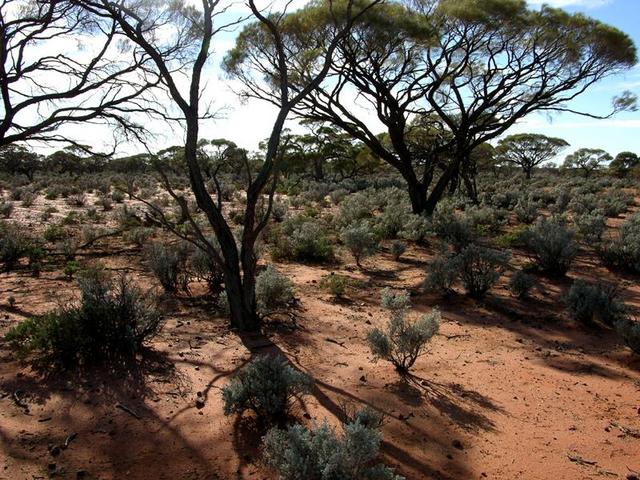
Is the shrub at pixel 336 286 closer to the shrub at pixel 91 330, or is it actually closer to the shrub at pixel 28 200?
the shrub at pixel 91 330

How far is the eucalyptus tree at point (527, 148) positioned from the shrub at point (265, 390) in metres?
46.7

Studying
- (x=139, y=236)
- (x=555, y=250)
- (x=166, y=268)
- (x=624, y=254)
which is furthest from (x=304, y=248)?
(x=624, y=254)

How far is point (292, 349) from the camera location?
5.27 metres

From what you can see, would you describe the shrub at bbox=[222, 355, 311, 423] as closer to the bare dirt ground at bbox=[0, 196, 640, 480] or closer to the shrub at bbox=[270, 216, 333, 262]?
the bare dirt ground at bbox=[0, 196, 640, 480]

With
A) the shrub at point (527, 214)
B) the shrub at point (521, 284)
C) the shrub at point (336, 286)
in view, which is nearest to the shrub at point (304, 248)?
the shrub at point (336, 286)

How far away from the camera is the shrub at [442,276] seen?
760cm

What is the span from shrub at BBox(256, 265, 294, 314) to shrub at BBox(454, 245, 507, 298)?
2.97m

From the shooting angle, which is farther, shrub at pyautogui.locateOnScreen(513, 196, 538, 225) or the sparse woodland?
shrub at pyautogui.locateOnScreen(513, 196, 538, 225)

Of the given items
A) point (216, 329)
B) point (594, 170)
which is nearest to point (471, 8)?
point (216, 329)

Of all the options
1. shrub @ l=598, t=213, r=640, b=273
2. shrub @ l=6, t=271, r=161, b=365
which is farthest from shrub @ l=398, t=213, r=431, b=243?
shrub @ l=6, t=271, r=161, b=365

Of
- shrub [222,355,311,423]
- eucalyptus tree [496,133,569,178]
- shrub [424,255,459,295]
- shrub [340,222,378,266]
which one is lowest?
shrub [222,355,311,423]

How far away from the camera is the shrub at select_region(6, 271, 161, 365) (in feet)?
14.4

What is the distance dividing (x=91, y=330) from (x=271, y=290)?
239 cm

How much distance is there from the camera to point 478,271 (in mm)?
7969
